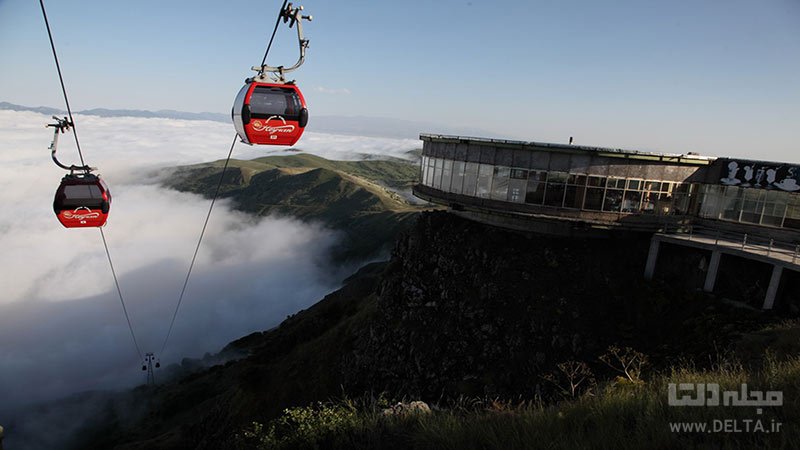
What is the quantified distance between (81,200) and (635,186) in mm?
29593

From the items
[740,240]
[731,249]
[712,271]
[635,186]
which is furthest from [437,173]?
[740,240]

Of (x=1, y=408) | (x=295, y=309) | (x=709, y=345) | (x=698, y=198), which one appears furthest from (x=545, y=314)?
(x=1, y=408)

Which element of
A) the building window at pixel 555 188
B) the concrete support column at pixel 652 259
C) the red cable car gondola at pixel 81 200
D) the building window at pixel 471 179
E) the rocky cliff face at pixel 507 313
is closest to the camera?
the red cable car gondola at pixel 81 200

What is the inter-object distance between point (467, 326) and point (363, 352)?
8846 millimetres

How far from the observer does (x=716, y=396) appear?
8.55m

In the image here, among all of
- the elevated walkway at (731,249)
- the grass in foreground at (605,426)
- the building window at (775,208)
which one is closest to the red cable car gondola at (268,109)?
the grass in foreground at (605,426)

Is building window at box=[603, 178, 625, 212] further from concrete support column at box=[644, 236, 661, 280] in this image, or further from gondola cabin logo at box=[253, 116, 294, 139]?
gondola cabin logo at box=[253, 116, 294, 139]

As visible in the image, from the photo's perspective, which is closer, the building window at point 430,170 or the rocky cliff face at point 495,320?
the rocky cliff face at point 495,320

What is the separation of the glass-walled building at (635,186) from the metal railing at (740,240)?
2.57 feet

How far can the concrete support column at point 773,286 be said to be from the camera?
65.2ft

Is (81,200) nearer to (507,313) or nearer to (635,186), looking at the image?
(507,313)

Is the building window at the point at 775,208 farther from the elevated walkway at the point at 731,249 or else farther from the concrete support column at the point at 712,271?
the concrete support column at the point at 712,271

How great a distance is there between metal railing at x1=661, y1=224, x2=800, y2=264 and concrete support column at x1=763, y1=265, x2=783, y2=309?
709 mm

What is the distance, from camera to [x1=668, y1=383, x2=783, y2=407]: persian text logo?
8094mm
